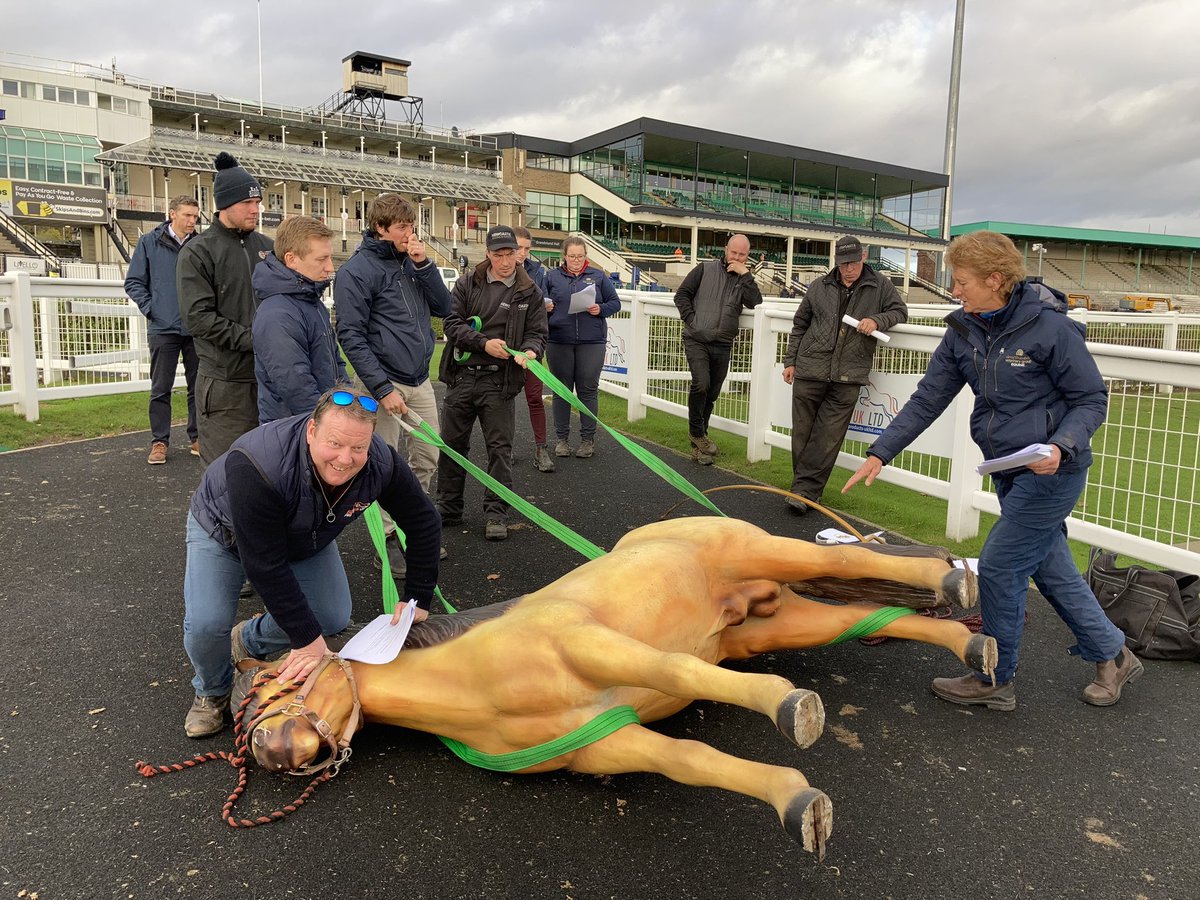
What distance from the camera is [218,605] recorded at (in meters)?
2.98

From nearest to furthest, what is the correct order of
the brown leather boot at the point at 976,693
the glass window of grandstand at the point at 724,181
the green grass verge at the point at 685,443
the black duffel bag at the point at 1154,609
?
the brown leather boot at the point at 976,693, the black duffel bag at the point at 1154,609, the green grass verge at the point at 685,443, the glass window of grandstand at the point at 724,181

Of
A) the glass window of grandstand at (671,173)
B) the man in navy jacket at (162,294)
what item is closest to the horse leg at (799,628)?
the man in navy jacket at (162,294)

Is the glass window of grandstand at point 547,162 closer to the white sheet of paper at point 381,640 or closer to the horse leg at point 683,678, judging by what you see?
the white sheet of paper at point 381,640

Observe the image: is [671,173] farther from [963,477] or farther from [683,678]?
[683,678]

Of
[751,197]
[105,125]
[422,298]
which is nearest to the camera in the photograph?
[422,298]

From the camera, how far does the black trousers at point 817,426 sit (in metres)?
6.13

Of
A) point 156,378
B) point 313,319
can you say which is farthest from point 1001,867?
point 156,378

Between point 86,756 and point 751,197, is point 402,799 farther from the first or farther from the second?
point 751,197

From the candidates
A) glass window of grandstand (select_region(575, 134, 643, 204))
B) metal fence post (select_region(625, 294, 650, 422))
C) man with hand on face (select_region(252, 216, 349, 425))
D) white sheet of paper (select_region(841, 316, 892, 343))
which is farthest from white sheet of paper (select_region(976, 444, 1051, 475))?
glass window of grandstand (select_region(575, 134, 643, 204))

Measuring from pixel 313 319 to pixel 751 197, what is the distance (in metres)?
54.1

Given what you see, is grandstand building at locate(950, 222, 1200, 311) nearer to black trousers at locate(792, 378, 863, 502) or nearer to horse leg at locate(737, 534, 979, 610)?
black trousers at locate(792, 378, 863, 502)

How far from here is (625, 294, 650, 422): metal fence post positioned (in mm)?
9586

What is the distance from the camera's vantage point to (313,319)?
4.08 meters

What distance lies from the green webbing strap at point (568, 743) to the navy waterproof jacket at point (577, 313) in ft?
17.4
